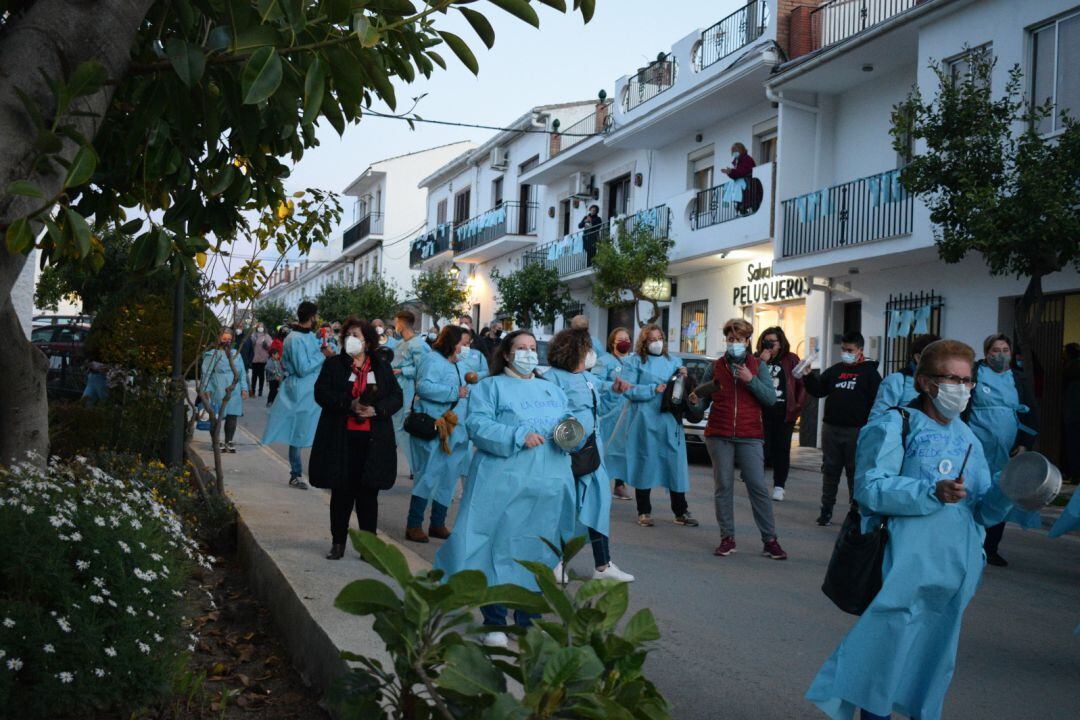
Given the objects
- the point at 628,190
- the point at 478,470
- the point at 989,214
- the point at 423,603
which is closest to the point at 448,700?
the point at 423,603

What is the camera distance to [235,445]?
1564cm

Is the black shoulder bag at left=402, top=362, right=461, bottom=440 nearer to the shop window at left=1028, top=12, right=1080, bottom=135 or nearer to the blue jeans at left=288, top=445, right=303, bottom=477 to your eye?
the blue jeans at left=288, top=445, right=303, bottom=477

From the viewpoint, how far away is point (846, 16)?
21656 millimetres

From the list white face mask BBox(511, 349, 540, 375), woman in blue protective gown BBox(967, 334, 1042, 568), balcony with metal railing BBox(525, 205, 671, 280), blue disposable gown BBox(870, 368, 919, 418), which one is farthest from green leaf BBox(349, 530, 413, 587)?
balcony with metal railing BBox(525, 205, 671, 280)

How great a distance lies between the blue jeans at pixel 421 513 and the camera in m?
9.41

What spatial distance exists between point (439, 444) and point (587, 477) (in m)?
2.67

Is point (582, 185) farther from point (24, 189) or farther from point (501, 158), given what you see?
point (24, 189)

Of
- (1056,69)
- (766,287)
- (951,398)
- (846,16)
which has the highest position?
(846,16)

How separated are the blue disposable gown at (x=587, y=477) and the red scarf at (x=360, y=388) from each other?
1.27 metres

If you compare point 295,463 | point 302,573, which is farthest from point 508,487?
point 295,463

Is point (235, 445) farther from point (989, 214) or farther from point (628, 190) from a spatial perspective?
point (628, 190)

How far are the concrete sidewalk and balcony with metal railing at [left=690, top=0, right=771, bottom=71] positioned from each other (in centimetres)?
1575

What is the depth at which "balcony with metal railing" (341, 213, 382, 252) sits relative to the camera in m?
58.3

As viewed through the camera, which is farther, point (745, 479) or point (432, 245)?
point (432, 245)
